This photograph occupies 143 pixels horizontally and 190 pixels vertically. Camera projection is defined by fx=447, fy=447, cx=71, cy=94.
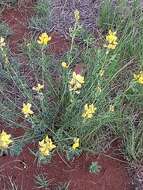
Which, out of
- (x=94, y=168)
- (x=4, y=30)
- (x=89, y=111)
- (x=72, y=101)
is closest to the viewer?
(x=89, y=111)

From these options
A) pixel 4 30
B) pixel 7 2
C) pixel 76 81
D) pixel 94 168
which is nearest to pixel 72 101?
pixel 76 81

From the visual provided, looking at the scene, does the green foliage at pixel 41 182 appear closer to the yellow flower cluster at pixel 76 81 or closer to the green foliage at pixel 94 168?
the green foliage at pixel 94 168

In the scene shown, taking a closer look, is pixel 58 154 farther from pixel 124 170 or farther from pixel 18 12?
pixel 18 12

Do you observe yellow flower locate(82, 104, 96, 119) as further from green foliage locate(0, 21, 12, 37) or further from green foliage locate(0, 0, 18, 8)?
green foliage locate(0, 0, 18, 8)

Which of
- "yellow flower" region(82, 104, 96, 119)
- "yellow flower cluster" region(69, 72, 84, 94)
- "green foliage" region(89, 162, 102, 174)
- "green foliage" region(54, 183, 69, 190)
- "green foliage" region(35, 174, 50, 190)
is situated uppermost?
"yellow flower cluster" region(69, 72, 84, 94)

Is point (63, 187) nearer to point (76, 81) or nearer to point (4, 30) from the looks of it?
point (76, 81)

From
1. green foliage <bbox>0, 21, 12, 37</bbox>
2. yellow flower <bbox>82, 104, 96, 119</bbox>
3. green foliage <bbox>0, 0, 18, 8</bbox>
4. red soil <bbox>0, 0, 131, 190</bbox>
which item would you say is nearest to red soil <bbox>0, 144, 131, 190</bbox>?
red soil <bbox>0, 0, 131, 190</bbox>

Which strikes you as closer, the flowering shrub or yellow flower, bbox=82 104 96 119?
yellow flower, bbox=82 104 96 119

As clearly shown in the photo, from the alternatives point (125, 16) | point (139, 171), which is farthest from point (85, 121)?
point (125, 16)

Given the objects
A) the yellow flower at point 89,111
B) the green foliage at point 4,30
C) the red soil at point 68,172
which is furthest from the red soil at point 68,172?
the green foliage at point 4,30

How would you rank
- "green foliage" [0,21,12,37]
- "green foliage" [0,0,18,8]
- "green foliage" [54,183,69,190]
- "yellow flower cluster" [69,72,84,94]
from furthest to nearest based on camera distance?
"green foliage" [0,0,18,8]
"green foliage" [0,21,12,37]
"green foliage" [54,183,69,190]
"yellow flower cluster" [69,72,84,94]

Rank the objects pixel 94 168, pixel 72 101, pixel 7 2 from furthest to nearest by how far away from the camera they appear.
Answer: pixel 7 2 < pixel 94 168 < pixel 72 101
